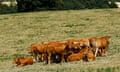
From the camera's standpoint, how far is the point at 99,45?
1953 cm

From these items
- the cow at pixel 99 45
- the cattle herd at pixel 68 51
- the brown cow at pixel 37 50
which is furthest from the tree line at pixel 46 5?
the cattle herd at pixel 68 51

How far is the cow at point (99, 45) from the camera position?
63.2 feet

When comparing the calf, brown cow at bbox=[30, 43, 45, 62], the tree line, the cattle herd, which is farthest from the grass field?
the tree line

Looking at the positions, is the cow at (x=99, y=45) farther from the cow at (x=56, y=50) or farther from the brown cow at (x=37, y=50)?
the brown cow at (x=37, y=50)

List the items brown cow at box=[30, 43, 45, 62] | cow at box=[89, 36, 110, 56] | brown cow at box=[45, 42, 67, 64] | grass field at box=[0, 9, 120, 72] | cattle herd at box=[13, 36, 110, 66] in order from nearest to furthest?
1. grass field at box=[0, 9, 120, 72]
2. brown cow at box=[45, 42, 67, 64]
3. cattle herd at box=[13, 36, 110, 66]
4. brown cow at box=[30, 43, 45, 62]
5. cow at box=[89, 36, 110, 56]

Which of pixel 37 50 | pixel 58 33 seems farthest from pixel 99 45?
pixel 58 33

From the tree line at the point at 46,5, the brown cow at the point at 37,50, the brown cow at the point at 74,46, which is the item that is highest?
the brown cow at the point at 74,46

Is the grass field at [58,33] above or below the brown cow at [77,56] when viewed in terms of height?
below

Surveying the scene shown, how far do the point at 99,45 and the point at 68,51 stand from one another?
168 cm

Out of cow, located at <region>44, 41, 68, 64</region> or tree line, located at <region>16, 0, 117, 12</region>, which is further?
tree line, located at <region>16, 0, 117, 12</region>

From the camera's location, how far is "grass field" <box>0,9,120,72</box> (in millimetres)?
17227

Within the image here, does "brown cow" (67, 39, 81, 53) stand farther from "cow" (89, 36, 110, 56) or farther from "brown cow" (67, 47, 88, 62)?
"cow" (89, 36, 110, 56)

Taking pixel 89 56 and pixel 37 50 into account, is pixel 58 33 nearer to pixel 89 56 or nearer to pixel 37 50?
pixel 37 50

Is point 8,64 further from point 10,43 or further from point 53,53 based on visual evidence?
point 10,43
